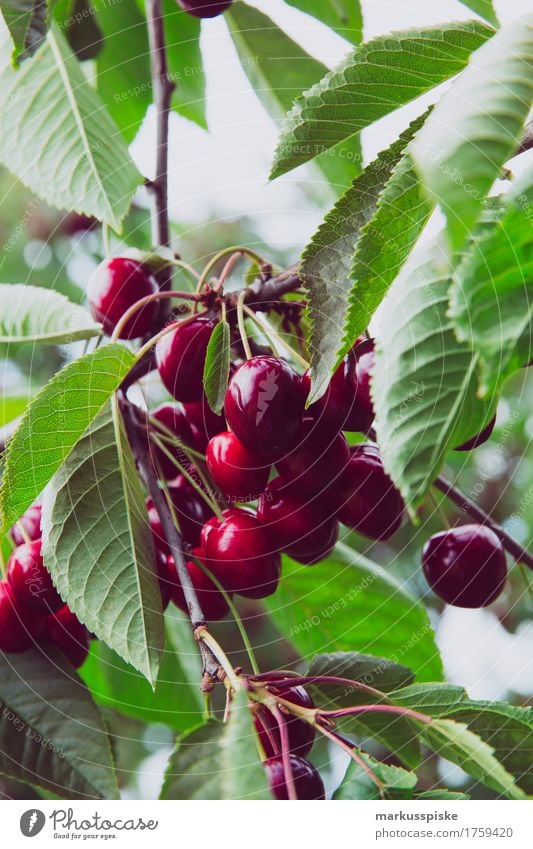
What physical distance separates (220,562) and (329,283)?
162 millimetres

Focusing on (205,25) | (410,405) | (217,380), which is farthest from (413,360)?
(205,25)

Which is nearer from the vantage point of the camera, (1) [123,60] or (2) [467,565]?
(2) [467,565]

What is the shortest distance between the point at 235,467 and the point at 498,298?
180mm

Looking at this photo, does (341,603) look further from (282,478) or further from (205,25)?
(205,25)

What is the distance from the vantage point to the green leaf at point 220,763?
298mm

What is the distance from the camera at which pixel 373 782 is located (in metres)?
0.36

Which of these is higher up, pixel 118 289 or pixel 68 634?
pixel 118 289

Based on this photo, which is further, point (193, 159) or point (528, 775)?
point (193, 159)

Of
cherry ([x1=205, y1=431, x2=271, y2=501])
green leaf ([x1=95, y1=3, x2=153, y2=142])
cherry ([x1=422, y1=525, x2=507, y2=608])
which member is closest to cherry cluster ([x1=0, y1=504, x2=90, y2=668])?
cherry ([x1=205, y1=431, x2=271, y2=501])

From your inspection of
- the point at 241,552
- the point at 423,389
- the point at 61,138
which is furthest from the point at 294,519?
the point at 61,138

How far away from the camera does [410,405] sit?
0.92ft

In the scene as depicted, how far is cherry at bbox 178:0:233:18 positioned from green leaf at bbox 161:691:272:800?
453 millimetres

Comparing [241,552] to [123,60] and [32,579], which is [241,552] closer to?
[32,579]

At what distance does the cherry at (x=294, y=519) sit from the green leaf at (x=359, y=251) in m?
0.08
